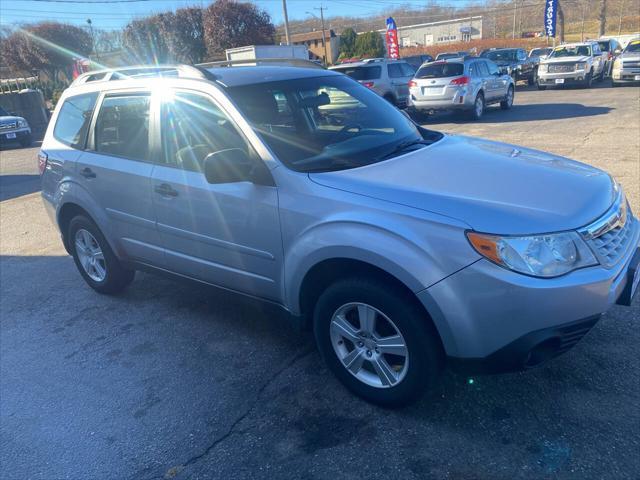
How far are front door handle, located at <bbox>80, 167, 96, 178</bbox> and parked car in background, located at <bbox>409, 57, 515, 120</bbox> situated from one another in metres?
12.0

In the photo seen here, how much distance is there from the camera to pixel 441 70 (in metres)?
14.9

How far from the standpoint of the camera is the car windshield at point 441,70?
14711 millimetres

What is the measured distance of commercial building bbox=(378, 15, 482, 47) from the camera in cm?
7925

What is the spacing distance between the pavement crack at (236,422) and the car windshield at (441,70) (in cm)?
1276

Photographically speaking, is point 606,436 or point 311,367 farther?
point 311,367

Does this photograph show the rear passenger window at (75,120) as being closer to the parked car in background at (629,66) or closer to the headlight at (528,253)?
the headlight at (528,253)

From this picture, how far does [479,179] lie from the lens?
293 centimetres

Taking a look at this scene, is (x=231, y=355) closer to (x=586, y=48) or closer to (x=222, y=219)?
(x=222, y=219)

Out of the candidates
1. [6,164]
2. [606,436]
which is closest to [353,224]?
[606,436]

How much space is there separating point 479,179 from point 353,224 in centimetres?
77

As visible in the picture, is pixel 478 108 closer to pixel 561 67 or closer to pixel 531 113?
pixel 531 113

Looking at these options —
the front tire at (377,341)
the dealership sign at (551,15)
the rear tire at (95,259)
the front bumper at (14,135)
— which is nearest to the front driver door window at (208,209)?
the front tire at (377,341)

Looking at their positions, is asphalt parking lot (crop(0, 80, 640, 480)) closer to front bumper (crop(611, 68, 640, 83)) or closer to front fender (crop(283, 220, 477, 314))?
front fender (crop(283, 220, 477, 314))

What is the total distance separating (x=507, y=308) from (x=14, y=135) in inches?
811
